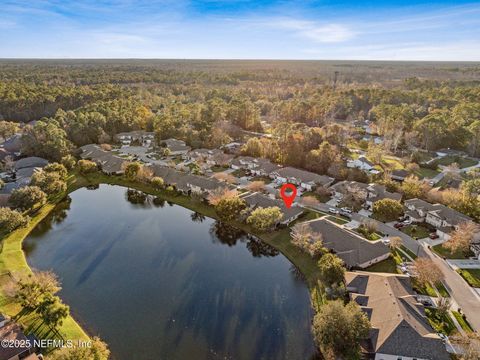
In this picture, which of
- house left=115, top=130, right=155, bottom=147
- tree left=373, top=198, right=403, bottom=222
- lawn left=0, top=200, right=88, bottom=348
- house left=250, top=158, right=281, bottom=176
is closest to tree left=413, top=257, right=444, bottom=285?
tree left=373, top=198, right=403, bottom=222

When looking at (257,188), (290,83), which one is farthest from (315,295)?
(290,83)

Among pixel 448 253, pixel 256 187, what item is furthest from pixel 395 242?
pixel 256 187

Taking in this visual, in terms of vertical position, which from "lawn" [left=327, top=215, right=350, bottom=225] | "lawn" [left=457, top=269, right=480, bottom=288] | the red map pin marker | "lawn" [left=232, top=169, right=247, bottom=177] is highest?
"lawn" [left=457, top=269, right=480, bottom=288]

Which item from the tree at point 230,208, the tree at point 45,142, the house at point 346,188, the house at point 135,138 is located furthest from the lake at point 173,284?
the house at point 135,138

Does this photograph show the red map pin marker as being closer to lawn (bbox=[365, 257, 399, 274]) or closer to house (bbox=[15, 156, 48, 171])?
lawn (bbox=[365, 257, 399, 274])

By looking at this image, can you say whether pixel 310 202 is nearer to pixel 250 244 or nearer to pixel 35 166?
pixel 250 244

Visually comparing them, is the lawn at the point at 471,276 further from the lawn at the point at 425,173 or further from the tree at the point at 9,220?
the tree at the point at 9,220
